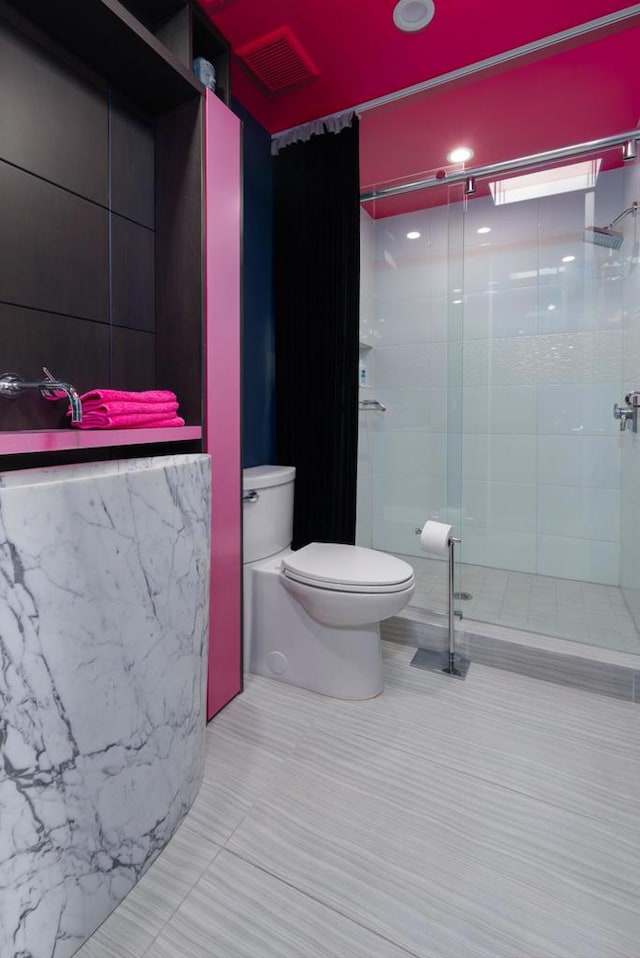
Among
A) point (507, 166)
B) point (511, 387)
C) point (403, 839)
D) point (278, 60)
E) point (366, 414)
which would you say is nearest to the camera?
point (403, 839)

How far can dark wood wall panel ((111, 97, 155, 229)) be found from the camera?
1.43 meters

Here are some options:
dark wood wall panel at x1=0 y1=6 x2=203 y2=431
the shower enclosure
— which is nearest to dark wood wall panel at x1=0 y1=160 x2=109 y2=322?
dark wood wall panel at x1=0 y1=6 x2=203 y2=431

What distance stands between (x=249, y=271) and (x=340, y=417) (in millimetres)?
812

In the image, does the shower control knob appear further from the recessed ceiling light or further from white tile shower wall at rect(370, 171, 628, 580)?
the recessed ceiling light

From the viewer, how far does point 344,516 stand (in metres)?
2.26

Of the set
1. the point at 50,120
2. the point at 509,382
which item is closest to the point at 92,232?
the point at 50,120

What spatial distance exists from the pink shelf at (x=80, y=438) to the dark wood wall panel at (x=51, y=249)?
0.40 metres

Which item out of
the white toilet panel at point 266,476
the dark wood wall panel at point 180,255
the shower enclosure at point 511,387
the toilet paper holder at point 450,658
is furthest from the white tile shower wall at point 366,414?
the dark wood wall panel at point 180,255

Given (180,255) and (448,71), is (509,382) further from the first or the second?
(180,255)

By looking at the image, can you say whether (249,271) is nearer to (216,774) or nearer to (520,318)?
(520,318)

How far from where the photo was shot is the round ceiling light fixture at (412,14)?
5.17ft

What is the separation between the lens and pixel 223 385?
5.19 feet

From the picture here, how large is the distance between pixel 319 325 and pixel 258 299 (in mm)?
330

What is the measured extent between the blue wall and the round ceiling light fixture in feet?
2.61
